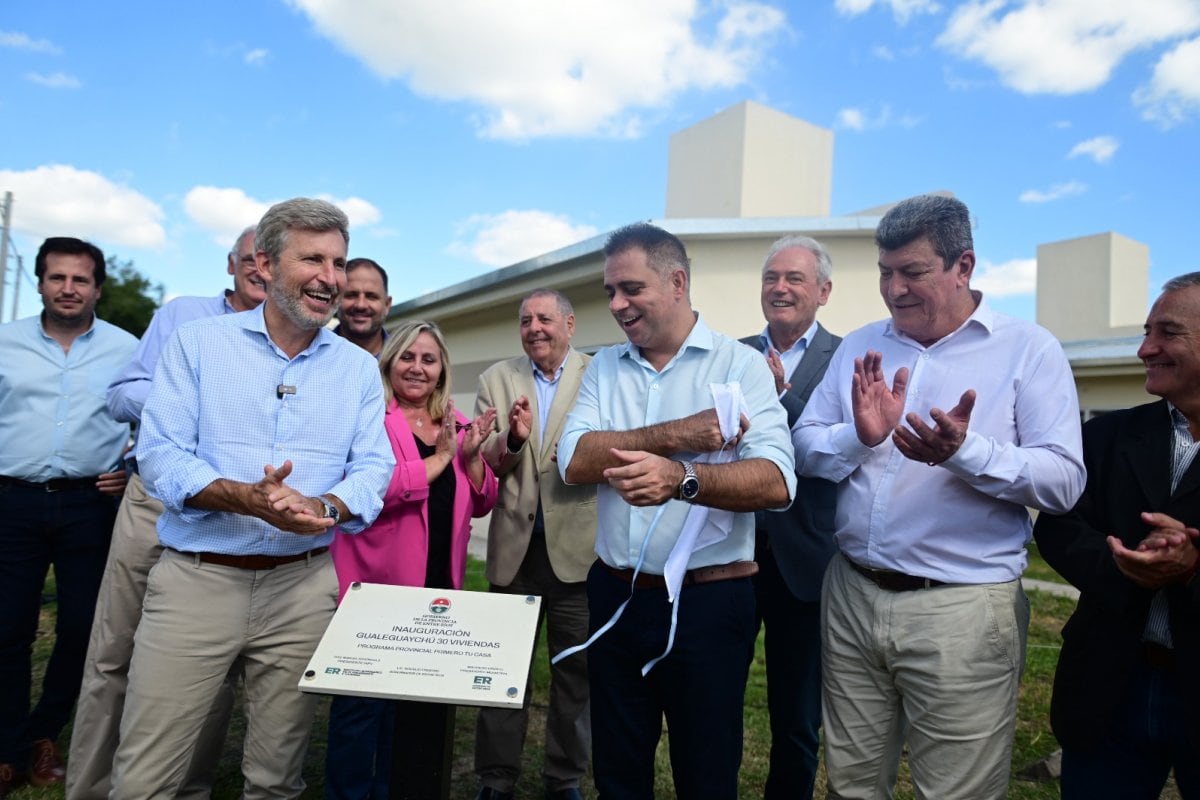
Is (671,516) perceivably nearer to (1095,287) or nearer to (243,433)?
(243,433)

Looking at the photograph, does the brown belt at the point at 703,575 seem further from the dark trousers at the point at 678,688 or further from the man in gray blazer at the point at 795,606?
the man in gray blazer at the point at 795,606

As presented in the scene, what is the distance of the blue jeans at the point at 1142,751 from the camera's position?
2.30m

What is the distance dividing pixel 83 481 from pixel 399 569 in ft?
5.95

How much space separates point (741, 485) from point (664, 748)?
9.19ft

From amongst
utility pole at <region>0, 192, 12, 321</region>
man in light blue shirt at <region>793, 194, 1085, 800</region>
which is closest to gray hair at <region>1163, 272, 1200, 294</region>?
man in light blue shirt at <region>793, 194, 1085, 800</region>

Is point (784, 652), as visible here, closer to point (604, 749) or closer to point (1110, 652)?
point (604, 749)

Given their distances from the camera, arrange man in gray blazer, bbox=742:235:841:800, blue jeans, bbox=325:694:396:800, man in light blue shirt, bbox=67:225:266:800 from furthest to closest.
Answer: blue jeans, bbox=325:694:396:800
man in light blue shirt, bbox=67:225:266:800
man in gray blazer, bbox=742:235:841:800

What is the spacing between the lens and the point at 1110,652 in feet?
7.98

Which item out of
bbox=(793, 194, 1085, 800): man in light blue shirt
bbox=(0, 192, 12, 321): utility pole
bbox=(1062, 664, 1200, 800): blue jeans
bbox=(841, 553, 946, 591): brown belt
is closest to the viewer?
bbox=(1062, 664, 1200, 800): blue jeans

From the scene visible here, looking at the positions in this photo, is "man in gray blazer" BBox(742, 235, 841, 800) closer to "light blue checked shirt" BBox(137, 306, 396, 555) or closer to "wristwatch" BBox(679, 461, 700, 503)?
"wristwatch" BBox(679, 461, 700, 503)

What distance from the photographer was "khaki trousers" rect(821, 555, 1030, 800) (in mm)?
2445

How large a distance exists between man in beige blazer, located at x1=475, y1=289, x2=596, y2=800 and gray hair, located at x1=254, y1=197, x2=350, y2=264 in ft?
4.31

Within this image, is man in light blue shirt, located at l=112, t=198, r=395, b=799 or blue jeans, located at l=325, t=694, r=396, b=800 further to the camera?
blue jeans, located at l=325, t=694, r=396, b=800

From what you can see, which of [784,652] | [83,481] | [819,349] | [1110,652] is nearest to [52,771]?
[83,481]
